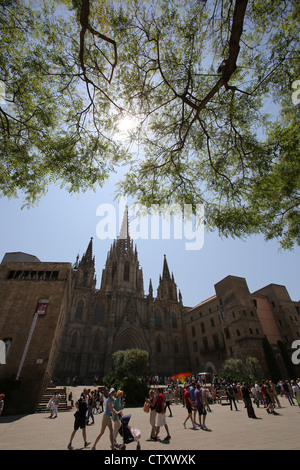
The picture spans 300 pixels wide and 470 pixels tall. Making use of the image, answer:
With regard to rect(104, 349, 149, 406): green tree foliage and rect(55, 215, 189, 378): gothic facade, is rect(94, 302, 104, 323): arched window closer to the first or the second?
rect(55, 215, 189, 378): gothic facade

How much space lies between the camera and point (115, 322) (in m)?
35.8

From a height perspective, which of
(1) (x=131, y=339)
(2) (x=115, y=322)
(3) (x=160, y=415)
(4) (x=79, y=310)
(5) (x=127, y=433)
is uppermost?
(4) (x=79, y=310)

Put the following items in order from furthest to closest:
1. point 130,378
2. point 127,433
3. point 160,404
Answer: point 130,378 → point 160,404 → point 127,433

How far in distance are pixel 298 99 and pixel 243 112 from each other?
1470mm

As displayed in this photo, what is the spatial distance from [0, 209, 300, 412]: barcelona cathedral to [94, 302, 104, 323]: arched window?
155 mm

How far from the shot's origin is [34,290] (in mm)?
17328

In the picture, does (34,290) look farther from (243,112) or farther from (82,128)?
(243,112)

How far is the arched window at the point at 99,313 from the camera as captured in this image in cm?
3603

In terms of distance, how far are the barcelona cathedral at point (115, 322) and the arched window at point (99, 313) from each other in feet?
0.51

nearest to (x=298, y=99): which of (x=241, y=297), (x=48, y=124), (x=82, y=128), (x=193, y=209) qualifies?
(x=193, y=209)

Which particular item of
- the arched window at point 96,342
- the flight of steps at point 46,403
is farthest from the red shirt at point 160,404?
the arched window at point 96,342

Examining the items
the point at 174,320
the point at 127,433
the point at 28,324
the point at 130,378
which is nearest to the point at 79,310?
the point at 174,320

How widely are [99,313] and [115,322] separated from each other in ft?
10.4

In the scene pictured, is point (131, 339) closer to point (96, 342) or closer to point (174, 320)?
point (96, 342)
